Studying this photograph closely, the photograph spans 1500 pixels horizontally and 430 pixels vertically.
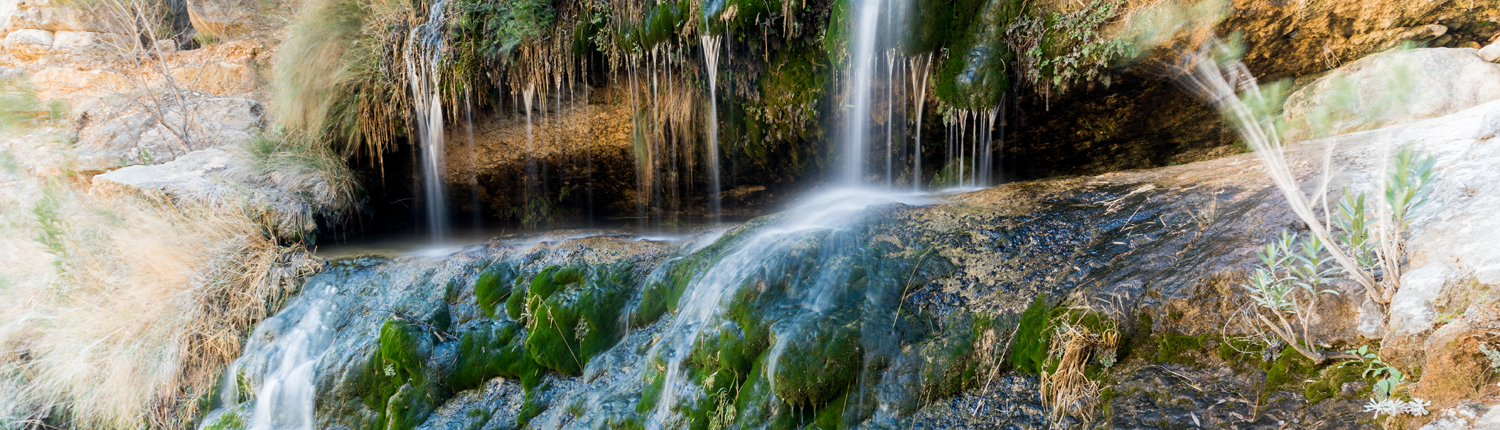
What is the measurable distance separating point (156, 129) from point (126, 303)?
11.0ft

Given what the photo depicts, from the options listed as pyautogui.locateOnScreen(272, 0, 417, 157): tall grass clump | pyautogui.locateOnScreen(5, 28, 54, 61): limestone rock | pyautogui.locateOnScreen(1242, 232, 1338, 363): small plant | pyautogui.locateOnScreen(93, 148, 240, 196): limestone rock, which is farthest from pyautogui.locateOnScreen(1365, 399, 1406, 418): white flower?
pyautogui.locateOnScreen(5, 28, 54, 61): limestone rock

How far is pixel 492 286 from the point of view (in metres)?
4.25

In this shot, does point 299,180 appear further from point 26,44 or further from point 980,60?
point 26,44

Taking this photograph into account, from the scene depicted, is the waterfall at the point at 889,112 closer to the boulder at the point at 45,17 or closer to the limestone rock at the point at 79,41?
the limestone rock at the point at 79,41

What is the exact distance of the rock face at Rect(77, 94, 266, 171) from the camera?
6492mm

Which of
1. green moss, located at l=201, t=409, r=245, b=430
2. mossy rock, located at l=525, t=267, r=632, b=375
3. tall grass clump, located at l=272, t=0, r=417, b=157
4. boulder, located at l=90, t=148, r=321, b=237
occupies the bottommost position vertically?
green moss, located at l=201, t=409, r=245, b=430

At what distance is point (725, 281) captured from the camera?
3387mm

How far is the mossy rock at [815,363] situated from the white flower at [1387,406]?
1567mm

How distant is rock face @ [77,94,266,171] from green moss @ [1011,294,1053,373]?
755 centimetres

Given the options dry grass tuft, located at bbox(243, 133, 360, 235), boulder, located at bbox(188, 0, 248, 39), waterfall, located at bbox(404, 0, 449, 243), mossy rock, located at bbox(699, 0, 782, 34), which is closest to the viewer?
mossy rock, located at bbox(699, 0, 782, 34)

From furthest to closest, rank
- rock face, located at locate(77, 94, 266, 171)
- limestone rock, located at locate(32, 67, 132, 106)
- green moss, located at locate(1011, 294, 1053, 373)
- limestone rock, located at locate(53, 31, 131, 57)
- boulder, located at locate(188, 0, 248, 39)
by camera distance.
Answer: boulder, located at locate(188, 0, 248, 39), limestone rock, located at locate(53, 31, 131, 57), limestone rock, located at locate(32, 67, 132, 106), rock face, located at locate(77, 94, 266, 171), green moss, located at locate(1011, 294, 1053, 373)

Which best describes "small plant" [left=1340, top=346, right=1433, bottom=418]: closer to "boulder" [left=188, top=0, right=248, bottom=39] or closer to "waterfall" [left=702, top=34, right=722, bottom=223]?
"waterfall" [left=702, top=34, right=722, bottom=223]

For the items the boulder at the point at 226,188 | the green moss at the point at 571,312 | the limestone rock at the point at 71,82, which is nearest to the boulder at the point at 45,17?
the limestone rock at the point at 71,82

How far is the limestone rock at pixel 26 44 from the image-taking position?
28.6 ft
